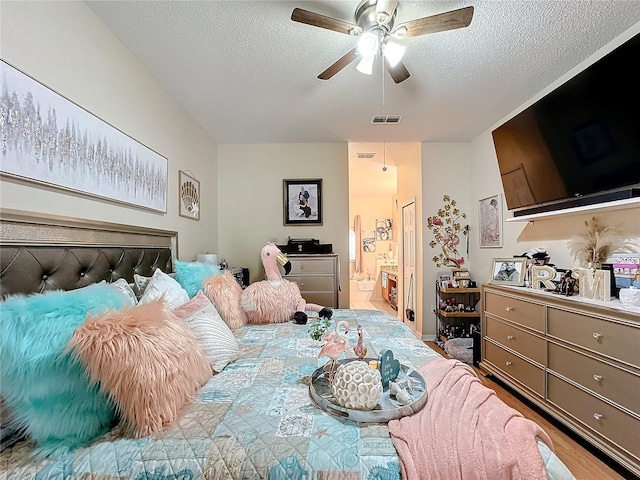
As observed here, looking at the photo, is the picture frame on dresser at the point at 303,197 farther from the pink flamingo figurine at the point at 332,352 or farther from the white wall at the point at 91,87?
the pink flamingo figurine at the point at 332,352

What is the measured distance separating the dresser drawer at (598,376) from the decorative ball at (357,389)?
157cm

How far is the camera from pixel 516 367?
250cm

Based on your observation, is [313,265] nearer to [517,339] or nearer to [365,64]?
[517,339]

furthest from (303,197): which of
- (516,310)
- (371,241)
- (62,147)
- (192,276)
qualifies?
(371,241)

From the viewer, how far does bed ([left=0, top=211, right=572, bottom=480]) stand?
81cm

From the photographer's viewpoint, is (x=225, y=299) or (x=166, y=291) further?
(x=225, y=299)

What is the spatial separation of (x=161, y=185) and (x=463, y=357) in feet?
11.3

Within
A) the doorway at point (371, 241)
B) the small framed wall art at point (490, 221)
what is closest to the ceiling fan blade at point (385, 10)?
the small framed wall art at point (490, 221)

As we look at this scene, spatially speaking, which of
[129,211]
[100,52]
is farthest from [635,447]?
[100,52]

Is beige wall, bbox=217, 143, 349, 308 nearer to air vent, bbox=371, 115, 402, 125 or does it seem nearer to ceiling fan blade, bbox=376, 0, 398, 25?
air vent, bbox=371, 115, 402, 125

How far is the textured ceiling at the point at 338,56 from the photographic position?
1.75m

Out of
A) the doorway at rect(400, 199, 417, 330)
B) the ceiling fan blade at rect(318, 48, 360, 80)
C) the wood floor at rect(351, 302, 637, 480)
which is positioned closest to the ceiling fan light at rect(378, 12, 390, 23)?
the ceiling fan blade at rect(318, 48, 360, 80)

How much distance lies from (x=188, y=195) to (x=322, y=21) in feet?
6.97

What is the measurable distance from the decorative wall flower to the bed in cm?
277
